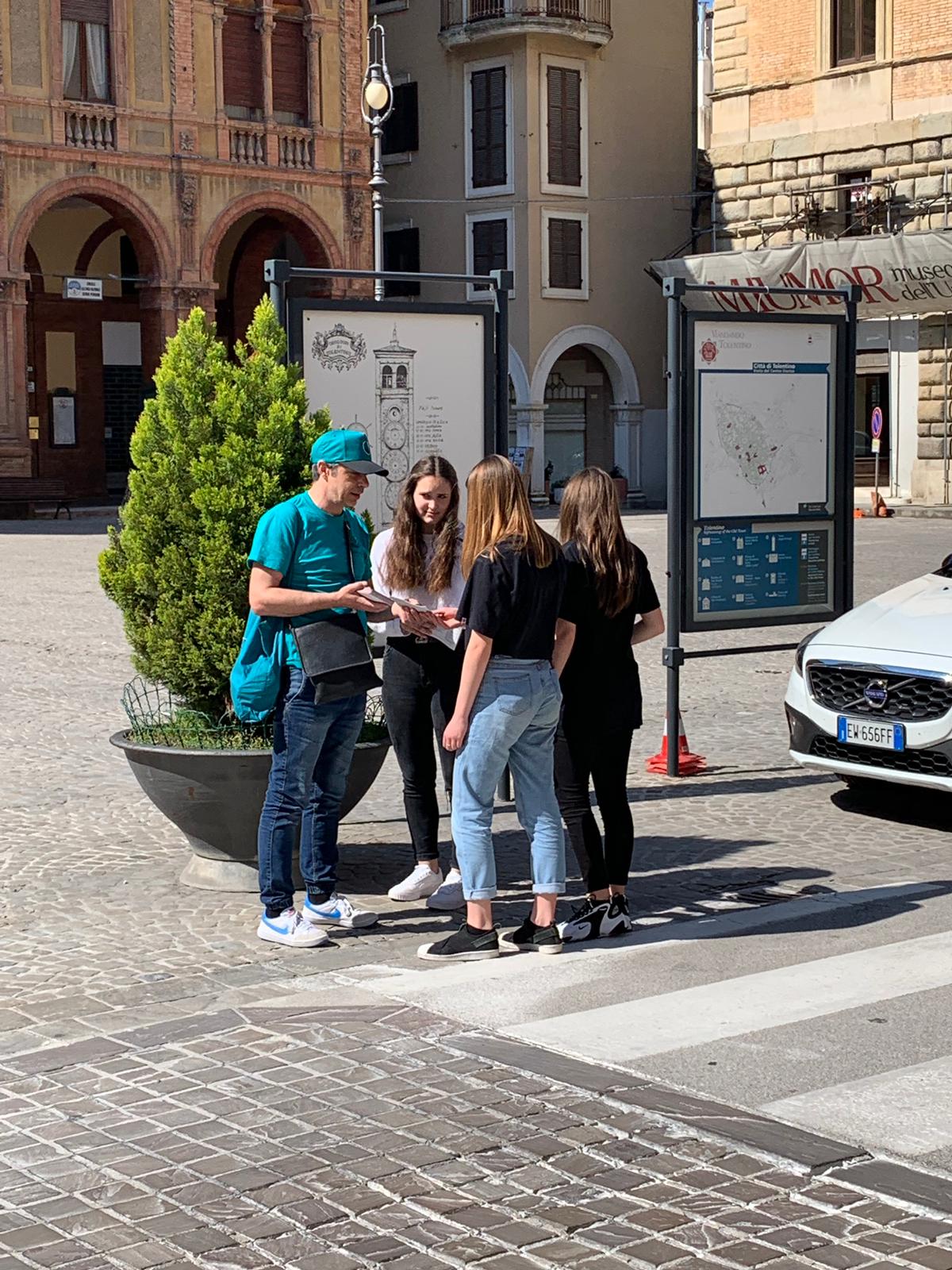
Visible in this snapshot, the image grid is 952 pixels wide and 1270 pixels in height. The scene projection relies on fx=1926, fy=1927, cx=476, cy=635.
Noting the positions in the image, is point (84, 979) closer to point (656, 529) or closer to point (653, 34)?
point (656, 529)

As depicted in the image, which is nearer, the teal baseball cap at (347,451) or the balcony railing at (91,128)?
the teal baseball cap at (347,451)

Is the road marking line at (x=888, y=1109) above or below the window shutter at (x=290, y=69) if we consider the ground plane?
below

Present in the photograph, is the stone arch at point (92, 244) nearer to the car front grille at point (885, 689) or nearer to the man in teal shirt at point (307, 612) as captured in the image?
the car front grille at point (885, 689)

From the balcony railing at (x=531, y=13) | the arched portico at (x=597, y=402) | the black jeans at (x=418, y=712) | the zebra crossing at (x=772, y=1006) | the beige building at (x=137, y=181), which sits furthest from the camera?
the arched portico at (x=597, y=402)

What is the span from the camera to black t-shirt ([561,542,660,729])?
7121 millimetres

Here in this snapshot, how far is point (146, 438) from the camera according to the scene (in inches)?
314

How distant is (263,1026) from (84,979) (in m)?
0.92

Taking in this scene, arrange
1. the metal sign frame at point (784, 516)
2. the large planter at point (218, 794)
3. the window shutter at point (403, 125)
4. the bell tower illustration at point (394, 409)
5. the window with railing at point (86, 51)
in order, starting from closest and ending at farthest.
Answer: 1. the large planter at point (218, 794)
2. the bell tower illustration at point (394, 409)
3. the metal sign frame at point (784, 516)
4. the window with railing at point (86, 51)
5. the window shutter at point (403, 125)

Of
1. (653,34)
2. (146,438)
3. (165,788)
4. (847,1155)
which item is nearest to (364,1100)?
(847,1155)

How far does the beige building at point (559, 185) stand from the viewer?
151 ft

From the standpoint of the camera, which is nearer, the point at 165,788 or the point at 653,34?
the point at 165,788

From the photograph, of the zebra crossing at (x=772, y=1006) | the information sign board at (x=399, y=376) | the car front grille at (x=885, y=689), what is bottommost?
the zebra crossing at (x=772, y=1006)

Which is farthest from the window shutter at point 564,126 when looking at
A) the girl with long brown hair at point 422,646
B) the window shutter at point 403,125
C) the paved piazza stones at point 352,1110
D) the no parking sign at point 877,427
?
the girl with long brown hair at point 422,646

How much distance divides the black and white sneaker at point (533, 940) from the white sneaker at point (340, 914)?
0.61m
